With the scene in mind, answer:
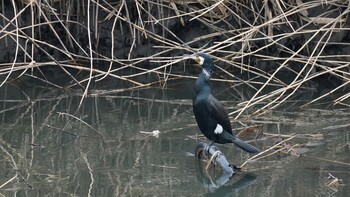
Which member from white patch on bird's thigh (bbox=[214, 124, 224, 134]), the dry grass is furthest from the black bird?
the dry grass

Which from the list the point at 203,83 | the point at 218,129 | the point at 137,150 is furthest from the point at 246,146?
the point at 137,150

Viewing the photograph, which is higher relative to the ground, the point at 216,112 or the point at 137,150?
the point at 216,112

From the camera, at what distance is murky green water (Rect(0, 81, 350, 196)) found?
4094 mm

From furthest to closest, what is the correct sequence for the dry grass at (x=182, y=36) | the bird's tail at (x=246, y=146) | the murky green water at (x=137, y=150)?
the dry grass at (x=182, y=36)
the bird's tail at (x=246, y=146)
the murky green water at (x=137, y=150)

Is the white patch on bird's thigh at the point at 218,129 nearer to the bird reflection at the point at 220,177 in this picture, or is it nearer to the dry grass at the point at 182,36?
the bird reflection at the point at 220,177

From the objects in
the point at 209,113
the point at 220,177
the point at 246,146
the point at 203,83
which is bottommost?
the point at 220,177

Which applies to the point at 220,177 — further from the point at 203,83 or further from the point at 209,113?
the point at 203,83

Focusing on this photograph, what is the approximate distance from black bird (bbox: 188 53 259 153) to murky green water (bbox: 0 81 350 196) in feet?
0.45

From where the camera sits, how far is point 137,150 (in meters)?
4.69

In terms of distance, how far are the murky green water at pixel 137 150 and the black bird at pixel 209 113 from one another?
0.14 metres

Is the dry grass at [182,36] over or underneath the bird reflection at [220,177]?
over

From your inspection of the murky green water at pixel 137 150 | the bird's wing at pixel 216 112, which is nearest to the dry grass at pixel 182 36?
the murky green water at pixel 137 150

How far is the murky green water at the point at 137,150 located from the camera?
409 cm

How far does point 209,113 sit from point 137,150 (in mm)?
506
